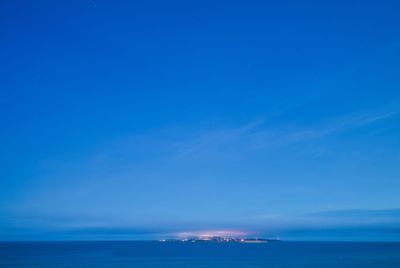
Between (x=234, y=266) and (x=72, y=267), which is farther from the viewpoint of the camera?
(x=234, y=266)

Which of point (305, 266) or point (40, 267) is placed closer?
point (40, 267)

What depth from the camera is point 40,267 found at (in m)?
66.2

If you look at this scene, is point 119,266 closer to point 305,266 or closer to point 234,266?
point 234,266

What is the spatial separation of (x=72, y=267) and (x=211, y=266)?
2276 centimetres

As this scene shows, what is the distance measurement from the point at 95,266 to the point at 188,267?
15.3m

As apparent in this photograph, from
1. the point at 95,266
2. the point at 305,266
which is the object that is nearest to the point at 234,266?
the point at 305,266

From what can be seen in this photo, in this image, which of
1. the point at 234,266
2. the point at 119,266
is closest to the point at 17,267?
the point at 119,266

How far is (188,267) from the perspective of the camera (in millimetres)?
70250

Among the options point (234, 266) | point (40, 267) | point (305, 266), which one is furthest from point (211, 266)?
point (40, 267)

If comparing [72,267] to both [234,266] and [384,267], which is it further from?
[384,267]

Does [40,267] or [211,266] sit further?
[211,266]

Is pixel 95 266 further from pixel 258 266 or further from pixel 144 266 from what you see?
pixel 258 266

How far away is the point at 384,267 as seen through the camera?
66.9 m

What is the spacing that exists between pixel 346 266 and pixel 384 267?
6.07m
